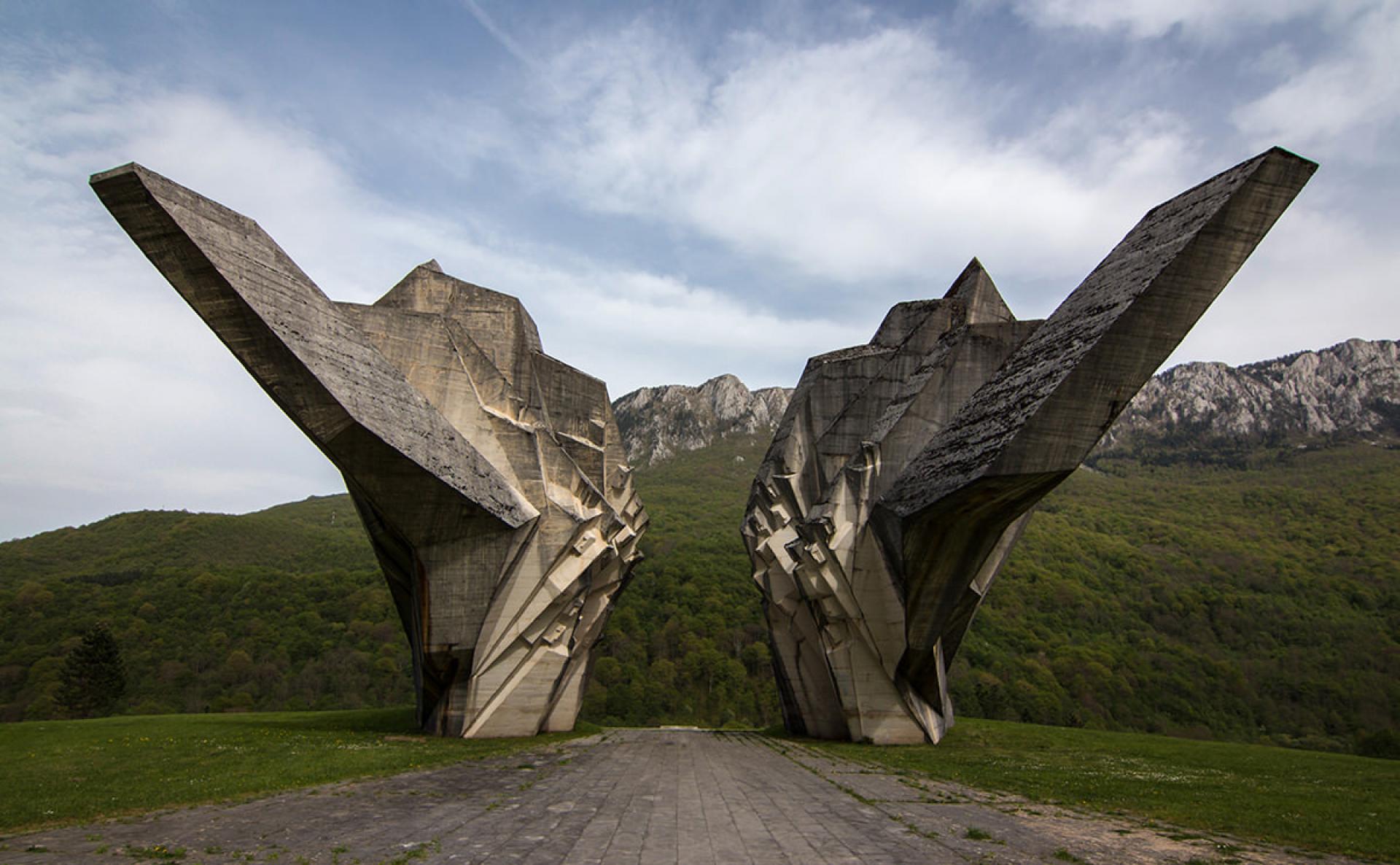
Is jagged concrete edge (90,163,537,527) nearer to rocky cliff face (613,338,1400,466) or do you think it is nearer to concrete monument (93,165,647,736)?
concrete monument (93,165,647,736)

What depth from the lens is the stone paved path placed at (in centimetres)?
672

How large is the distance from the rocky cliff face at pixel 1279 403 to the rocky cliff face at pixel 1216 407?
111 mm

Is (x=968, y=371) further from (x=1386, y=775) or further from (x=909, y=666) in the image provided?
(x=1386, y=775)

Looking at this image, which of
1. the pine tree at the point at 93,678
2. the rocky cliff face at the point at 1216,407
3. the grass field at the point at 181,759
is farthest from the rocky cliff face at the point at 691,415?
the grass field at the point at 181,759

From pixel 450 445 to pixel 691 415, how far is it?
79748 mm

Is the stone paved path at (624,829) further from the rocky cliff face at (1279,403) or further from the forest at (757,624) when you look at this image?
the rocky cliff face at (1279,403)

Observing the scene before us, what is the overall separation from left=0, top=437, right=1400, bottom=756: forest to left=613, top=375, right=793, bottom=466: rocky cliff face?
84.7 feet

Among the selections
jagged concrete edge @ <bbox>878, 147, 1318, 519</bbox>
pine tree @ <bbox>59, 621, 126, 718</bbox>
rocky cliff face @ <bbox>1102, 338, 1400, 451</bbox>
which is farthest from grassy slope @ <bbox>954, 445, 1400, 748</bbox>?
pine tree @ <bbox>59, 621, 126, 718</bbox>

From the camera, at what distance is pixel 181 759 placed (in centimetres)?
1255

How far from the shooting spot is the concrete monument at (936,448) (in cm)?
1146

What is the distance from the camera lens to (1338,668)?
44.6m

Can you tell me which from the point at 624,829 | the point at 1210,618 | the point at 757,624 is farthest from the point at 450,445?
the point at 1210,618

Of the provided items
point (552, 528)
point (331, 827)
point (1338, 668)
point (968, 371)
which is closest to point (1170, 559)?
point (1338, 668)

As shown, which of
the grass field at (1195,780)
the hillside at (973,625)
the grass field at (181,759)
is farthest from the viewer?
the hillside at (973,625)
